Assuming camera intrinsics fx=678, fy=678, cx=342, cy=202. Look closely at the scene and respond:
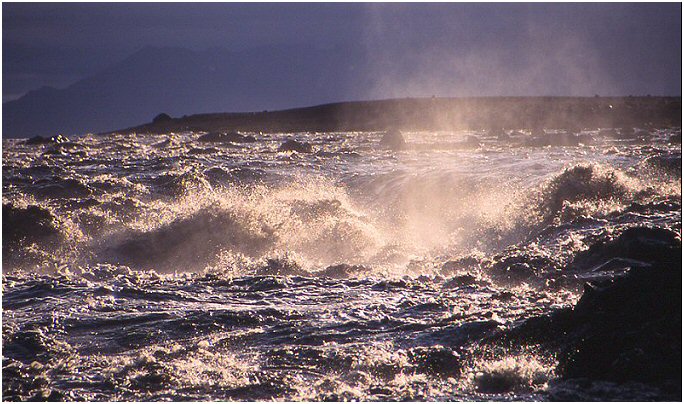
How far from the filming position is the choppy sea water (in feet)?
19.0

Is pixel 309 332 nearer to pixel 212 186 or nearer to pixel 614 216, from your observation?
pixel 614 216

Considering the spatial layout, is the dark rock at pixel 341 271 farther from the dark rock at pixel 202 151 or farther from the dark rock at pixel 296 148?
the dark rock at pixel 202 151

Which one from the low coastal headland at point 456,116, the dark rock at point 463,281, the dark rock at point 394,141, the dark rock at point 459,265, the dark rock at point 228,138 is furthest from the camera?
the low coastal headland at point 456,116

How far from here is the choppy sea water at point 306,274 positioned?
5793mm

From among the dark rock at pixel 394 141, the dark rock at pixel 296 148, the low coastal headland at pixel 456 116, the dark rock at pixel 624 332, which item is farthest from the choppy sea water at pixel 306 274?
the low coastal headland at pixel 456 116

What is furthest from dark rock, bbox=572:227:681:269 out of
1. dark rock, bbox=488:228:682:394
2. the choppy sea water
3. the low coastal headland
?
the low coastal headland

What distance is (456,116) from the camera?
49.6 metres

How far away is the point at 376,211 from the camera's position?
15.9 meters

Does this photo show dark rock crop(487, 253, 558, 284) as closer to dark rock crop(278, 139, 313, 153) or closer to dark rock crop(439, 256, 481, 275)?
dark rock crop(439, 256, 481, 275)

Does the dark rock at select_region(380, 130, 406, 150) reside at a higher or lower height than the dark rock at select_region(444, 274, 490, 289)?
higher

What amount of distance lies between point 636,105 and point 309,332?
1798 inches

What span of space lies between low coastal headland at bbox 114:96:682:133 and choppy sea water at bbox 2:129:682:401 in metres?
22.6

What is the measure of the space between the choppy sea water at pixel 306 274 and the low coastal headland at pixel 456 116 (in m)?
22.6

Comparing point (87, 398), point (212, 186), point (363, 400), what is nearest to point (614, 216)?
point (363, 400)
